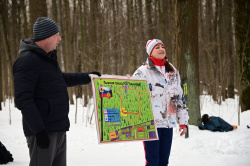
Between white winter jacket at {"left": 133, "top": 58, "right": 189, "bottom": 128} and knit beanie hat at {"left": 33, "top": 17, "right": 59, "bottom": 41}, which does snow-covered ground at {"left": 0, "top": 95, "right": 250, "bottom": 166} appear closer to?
white winter jacket at {"left": 133, "top": 58, "right": 189, "bottom": 128}

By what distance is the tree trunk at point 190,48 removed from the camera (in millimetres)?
6547

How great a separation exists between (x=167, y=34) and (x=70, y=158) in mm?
13218

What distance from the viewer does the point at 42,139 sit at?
1867 millimetres

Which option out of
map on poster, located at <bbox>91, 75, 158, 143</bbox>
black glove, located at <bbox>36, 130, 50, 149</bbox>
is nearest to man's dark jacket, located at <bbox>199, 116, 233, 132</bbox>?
map on poster, located at <bbox>91, 75, 158, 143</bbox>

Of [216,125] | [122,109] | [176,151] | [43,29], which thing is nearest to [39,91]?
[43,29]

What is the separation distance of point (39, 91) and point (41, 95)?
0.04 meters

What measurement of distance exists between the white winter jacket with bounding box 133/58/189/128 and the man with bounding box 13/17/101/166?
1.08 metres

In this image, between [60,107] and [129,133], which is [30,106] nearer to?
[60,107]

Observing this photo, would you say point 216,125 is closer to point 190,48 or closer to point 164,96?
point 190,48

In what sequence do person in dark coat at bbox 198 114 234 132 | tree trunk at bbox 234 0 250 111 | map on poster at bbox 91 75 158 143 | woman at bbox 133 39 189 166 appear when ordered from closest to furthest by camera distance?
map on poster at bbox 91 75 158 143
woman at bbox 133 39 189 166
person in dark coat at bbox 198 114 234 132
tree trunk at bbox 234 0 250 111

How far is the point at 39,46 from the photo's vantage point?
6.95ft

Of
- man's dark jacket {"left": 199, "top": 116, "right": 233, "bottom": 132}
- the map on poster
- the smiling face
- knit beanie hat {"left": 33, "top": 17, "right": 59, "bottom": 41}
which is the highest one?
knit beanie hat {"left": 33, "top": 17, "right": 59, "bottom": 41}

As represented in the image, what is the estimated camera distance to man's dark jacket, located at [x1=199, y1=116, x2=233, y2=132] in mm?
6090

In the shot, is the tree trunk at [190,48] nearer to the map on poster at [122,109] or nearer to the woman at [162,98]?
the woman at [162,98]
